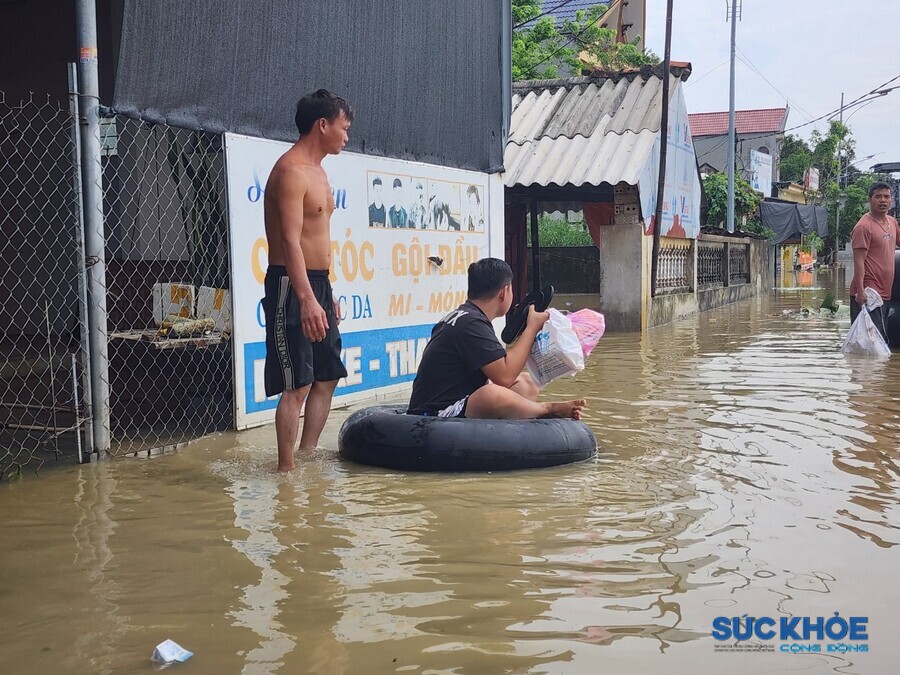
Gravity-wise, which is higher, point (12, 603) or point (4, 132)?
point (4, 132)

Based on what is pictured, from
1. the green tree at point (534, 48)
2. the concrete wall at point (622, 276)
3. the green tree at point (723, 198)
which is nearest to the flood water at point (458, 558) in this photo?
the concrete wall at point (622, 276)

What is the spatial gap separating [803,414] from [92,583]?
17.3ft

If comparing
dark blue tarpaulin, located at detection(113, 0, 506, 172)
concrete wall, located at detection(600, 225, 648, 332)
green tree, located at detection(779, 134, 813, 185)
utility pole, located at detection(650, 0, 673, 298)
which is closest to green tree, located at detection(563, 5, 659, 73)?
utility pole, located at detection(650, 0, 673, 298)

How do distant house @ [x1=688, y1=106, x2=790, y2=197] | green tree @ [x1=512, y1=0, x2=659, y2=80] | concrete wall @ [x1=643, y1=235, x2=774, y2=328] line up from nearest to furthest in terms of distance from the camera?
1. concrete wall @ [x1=643, y1=235, x2=774, y2=328]
2. green tree @ [x1=512, y1=0, x2=659, y2=80]
3. distant house @ [x1=688, y1=106, x2=790, y2=197]

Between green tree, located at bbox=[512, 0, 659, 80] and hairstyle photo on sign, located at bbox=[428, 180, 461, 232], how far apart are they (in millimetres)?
14595

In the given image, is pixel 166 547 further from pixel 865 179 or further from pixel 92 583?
pixel 865 179

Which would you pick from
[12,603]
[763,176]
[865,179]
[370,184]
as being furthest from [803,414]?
[865,179]

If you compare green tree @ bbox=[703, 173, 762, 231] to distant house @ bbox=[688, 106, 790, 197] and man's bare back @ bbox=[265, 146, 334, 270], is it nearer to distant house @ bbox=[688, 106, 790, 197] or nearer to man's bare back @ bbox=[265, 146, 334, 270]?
distant house @ bbox=[688, 106, 790, 197]

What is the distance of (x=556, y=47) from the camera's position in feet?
82.1

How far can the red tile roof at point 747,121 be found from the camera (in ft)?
164

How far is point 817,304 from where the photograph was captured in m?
20.7

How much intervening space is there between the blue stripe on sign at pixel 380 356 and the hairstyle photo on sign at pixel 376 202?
3.05 ft

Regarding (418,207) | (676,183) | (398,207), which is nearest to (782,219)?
(676,183)

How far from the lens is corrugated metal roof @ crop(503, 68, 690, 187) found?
547 inches
